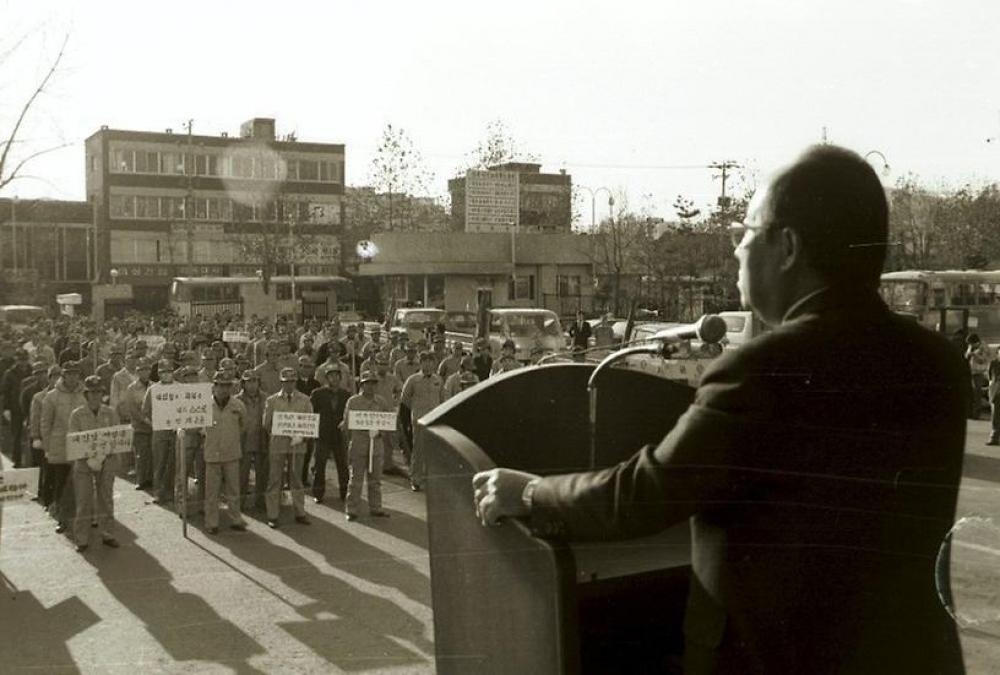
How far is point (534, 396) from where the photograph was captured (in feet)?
Answer: 9.59

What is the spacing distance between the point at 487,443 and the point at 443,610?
517 mm

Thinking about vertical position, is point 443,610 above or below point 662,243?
below

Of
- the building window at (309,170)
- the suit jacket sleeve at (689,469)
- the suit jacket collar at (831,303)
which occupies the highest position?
the building window at (309,170)

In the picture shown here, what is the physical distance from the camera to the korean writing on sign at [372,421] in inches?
488

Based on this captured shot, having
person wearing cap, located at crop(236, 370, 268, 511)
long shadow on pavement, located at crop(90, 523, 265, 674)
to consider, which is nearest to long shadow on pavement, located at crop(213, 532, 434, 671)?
long shadow on pavement, located at crop(90, 523, 265, 674)

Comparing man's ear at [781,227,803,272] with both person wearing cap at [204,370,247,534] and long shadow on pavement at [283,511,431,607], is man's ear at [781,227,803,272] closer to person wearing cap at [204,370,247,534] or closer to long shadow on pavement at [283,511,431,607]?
long shadow on pavement at [283,511,431,607]

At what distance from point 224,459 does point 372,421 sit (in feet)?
5.77

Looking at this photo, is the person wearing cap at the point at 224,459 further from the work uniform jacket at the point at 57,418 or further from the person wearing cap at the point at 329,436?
the work uniform jacket at the point at 57,418

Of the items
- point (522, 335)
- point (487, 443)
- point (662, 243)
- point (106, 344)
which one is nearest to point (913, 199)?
point (487, 443)

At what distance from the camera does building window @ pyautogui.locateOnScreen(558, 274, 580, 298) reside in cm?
3055

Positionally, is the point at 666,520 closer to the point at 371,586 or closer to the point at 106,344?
the point at 371,586

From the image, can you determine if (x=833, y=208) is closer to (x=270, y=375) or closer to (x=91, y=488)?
(x=91, y=488)

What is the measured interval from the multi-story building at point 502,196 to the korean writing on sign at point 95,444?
14.9m

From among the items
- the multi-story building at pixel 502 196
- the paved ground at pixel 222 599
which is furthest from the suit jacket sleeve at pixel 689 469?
the multi-story building at pixel 502 196
